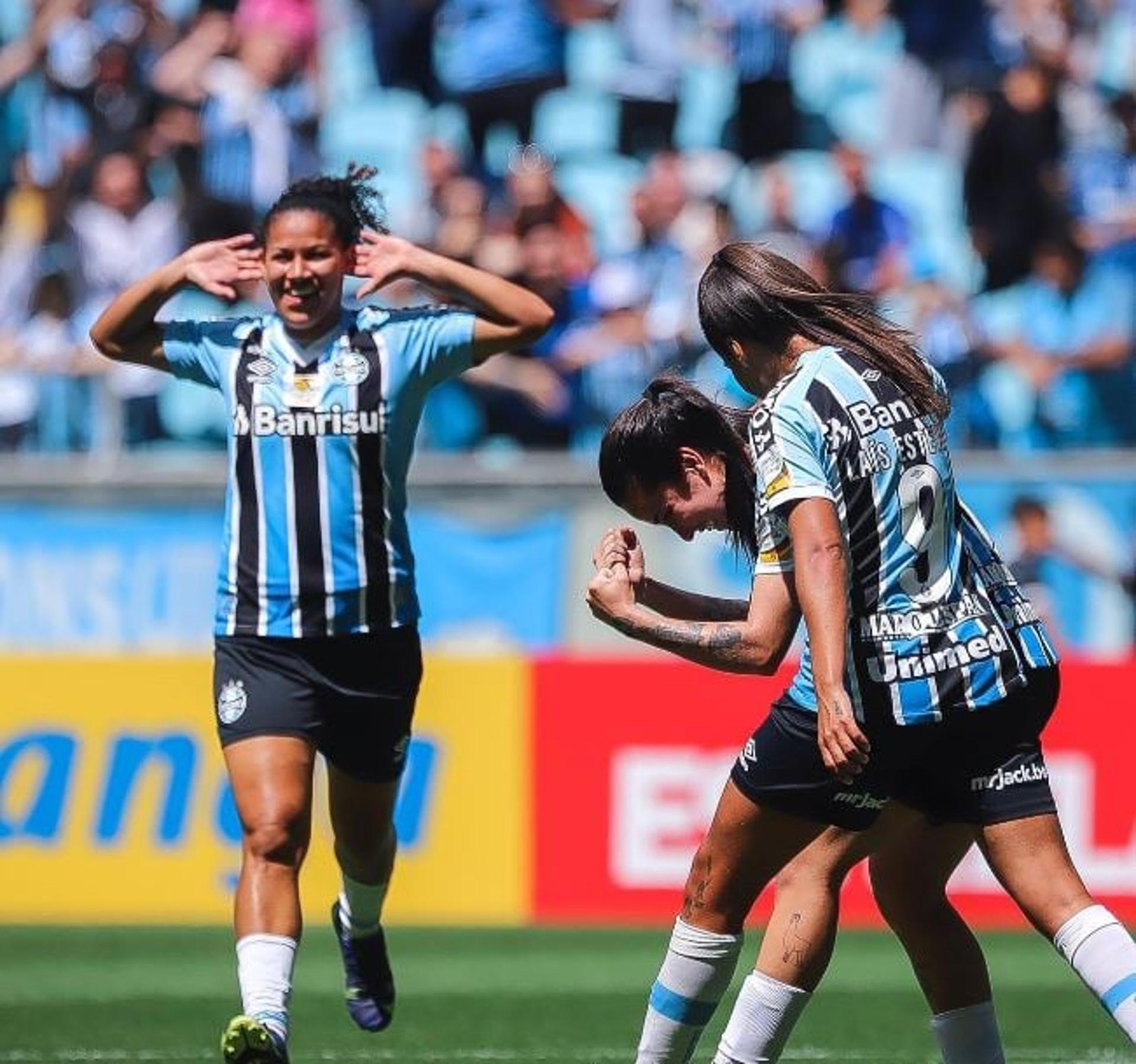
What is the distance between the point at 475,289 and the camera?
7.06m

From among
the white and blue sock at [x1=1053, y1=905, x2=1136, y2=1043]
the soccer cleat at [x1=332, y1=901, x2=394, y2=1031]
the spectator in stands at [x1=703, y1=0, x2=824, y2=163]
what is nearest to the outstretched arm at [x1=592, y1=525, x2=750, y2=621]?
the white and blue sock at [x1=1053, y1=905, x2=1136, y2=1043]

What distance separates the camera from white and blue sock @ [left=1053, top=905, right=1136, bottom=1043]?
5.31m

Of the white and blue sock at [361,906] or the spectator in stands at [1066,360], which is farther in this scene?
the spectator in stands at [1066,360]

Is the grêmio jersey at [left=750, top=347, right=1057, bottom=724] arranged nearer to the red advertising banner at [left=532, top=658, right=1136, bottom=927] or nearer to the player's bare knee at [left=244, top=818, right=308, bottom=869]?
the player's bare knee at [left=244, top=818, right=308, bottom=869]

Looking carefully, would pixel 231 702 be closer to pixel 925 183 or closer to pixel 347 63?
pixel 925 183

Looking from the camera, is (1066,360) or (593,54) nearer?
(1066,360)

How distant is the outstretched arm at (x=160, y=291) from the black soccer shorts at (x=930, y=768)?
7.45 feet

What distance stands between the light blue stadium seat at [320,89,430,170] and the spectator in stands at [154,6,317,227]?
1.56 feet

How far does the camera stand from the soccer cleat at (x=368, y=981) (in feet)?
25.5

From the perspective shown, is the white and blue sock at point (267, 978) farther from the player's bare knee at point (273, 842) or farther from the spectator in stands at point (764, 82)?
the spectator in stands at point (764, 82)

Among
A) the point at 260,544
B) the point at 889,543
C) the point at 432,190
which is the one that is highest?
the point at 432,190

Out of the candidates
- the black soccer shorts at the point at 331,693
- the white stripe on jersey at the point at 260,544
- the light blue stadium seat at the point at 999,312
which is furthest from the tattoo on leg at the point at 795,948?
the light blue stadium seat at the point at 999,312

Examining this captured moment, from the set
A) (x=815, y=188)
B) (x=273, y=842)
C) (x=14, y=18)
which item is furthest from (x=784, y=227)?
(x=273, y=842)

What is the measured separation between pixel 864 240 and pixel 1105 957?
363 inches
